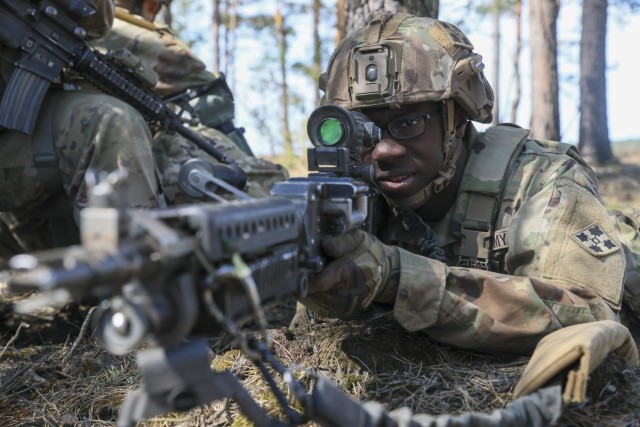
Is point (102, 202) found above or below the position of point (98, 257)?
above

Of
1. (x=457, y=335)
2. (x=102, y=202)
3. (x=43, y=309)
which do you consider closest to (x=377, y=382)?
(x=457, y=335)

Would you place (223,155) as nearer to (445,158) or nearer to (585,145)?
(445,158)

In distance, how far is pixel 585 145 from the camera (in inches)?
584

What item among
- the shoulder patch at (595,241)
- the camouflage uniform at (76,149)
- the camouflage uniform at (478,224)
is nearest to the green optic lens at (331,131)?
the camouflage uniform at (478,224)

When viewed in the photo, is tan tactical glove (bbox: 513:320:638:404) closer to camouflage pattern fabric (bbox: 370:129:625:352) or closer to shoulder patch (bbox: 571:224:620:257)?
camouflage pattern fabric (bbox: 370:129:625:352)

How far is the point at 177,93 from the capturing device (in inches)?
246

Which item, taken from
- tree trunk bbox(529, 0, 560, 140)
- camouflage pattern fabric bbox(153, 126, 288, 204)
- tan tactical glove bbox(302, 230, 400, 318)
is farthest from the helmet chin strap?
tree trunk bbox(529, 0, 560, 140)

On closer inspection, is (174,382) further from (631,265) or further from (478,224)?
(631,265)

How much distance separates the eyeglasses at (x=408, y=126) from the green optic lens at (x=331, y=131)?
0.78m

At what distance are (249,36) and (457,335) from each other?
18.2 meters

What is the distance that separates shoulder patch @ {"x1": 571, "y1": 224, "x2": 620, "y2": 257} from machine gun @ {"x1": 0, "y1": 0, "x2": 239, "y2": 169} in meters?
3.35

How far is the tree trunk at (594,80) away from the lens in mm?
14703

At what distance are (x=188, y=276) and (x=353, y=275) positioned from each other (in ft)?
3.14

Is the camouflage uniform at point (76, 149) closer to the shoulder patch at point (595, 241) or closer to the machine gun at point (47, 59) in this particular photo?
the machine gun at point (47, 59)
